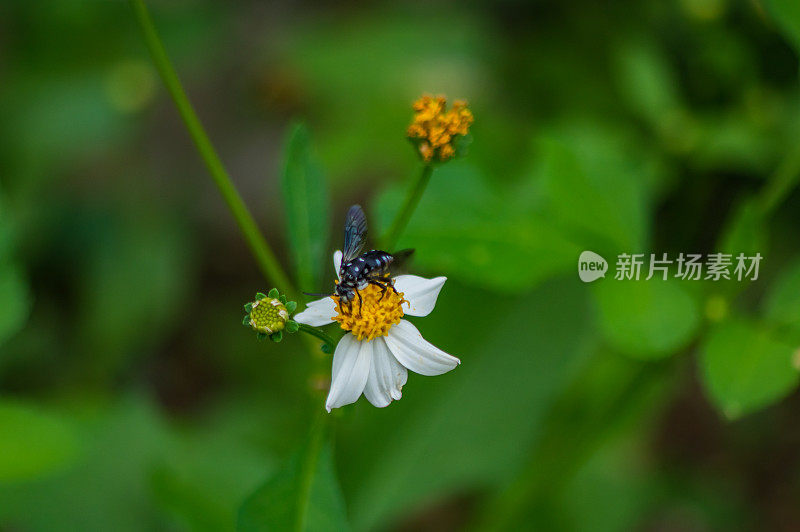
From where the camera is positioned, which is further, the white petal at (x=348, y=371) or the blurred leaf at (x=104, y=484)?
the blurred leaf at (x=104, y=484)

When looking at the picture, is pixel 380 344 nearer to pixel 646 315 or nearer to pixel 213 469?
pixel 646 315

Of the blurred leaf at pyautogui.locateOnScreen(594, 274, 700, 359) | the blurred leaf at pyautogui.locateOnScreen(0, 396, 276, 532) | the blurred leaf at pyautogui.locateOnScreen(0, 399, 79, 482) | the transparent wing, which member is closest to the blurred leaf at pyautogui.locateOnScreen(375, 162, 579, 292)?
the blurred leaf at pyautogui.locateOnScreen(594, 274, 700, 359)

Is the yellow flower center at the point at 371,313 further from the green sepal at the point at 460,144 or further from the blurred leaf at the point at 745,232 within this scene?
the blurred leaf at the point at 745,232

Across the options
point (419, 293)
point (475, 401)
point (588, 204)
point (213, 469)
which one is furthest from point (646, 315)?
point (213, 469)

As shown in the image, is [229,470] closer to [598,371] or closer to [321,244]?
[321,244]

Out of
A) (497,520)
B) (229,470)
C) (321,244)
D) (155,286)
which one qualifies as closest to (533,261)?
(321,244)

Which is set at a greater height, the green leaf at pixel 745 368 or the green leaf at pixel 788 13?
the green leaf at pixel 788 13

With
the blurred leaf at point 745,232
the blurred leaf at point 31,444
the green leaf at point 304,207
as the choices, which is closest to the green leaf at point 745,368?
the blurred leaf at point 745,232
